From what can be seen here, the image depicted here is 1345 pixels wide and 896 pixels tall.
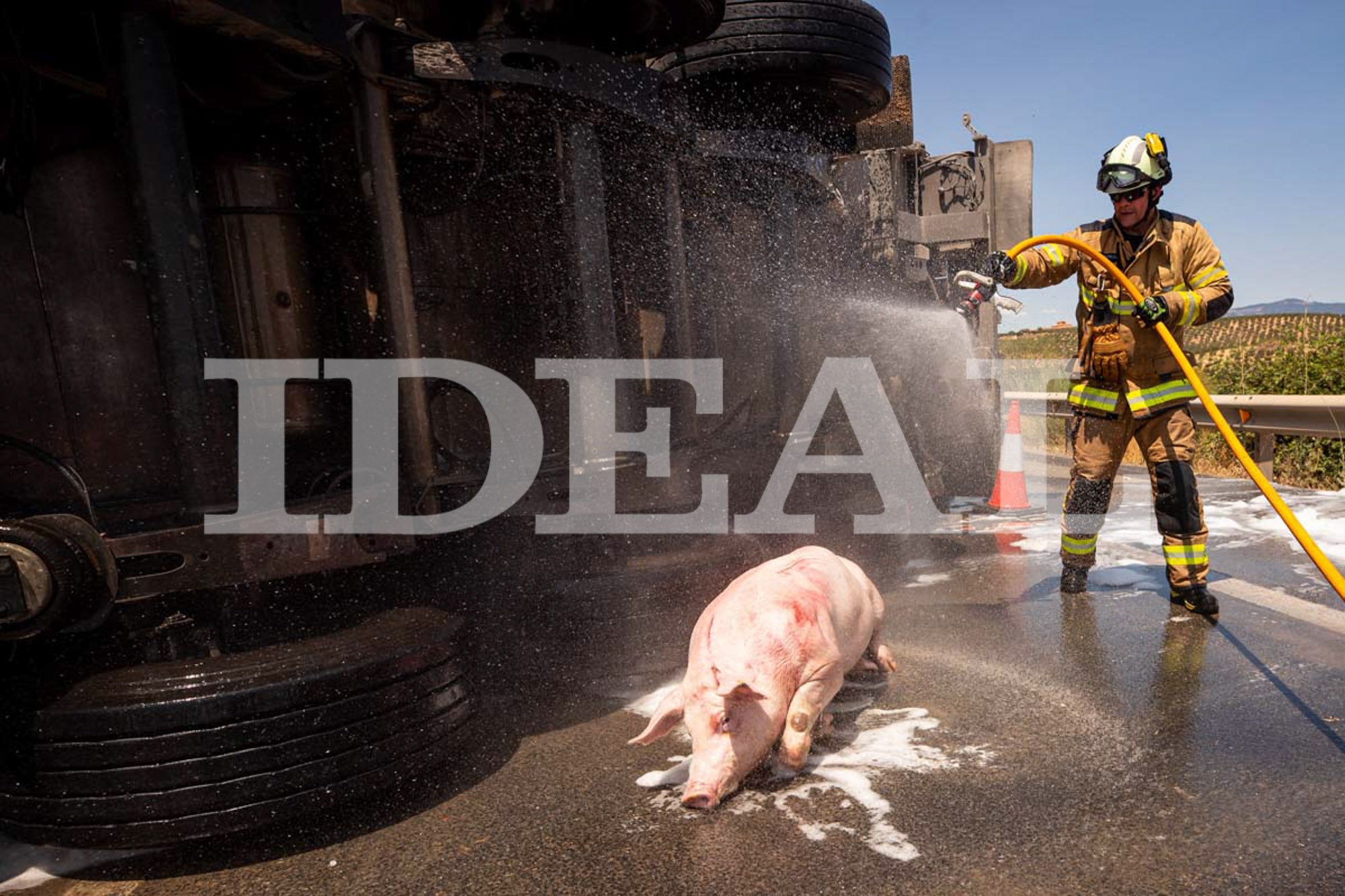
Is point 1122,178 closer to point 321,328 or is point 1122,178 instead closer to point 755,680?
point 755,680

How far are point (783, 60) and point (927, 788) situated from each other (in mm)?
4299

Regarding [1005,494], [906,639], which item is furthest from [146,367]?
[1005,494]

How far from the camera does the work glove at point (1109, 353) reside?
13.8 ft

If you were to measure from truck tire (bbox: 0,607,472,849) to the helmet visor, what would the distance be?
13.5 ft

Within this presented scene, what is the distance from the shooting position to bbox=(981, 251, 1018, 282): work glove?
4.32 m

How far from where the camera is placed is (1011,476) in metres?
7.22

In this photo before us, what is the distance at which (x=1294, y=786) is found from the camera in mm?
2447

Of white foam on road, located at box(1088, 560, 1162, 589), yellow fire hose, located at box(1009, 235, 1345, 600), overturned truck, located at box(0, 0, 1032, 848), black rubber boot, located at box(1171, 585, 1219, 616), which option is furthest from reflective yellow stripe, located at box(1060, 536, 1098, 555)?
overturned truck, located at box(0, 0, 1032, 848)

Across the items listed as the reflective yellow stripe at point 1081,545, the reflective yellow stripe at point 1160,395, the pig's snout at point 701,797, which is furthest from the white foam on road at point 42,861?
the reflective yellow stripe at point 1160,395

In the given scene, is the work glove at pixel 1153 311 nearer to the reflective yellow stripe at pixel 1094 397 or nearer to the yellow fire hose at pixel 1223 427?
the yellow fire hose at pixel 1223 427

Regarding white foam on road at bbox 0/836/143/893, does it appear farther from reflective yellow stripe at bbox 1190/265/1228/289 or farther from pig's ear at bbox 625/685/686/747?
reflective yellow stripe at bbox 1190/265/1228/289

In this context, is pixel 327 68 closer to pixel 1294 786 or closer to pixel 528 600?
pixel 528 600

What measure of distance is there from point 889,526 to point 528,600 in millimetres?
3417

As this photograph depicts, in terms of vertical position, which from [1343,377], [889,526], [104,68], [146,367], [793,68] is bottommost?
[889,526]
